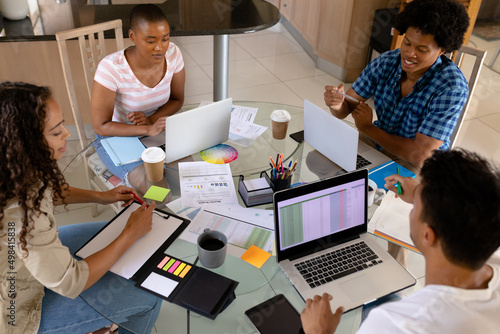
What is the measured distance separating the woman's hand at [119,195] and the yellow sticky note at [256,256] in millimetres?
503

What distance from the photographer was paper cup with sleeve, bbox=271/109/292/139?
2000mm

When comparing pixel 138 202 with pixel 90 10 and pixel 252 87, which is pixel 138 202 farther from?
pixel 252 87

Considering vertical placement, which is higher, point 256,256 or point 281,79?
point 256,256

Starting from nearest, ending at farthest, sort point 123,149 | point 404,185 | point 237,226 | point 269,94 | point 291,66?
point 237,226 → point 404,185 → point 123,149 → point 269,94 → point 291,66

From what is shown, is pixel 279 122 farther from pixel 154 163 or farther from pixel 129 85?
pixel 129 85

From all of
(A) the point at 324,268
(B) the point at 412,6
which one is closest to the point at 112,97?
(A) the point at 324,268

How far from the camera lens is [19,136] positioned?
1.21 m

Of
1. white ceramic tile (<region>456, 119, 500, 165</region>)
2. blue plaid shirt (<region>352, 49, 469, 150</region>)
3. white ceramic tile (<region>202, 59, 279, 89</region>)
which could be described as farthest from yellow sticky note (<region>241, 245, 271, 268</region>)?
white ceramic tile (<region>202, 59, 279, 89</region>)

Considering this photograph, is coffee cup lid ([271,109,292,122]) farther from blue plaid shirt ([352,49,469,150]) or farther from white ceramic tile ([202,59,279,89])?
white ceramic tile ([202,59,279,89])

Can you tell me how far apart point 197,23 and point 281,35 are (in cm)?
262

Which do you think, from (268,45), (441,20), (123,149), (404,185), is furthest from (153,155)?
(268,45)

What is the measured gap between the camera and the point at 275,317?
4.20 ft

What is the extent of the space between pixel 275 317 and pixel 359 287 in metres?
0.29

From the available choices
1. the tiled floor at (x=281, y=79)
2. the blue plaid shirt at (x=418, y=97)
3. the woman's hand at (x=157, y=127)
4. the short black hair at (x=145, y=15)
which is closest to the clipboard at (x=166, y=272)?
the woman's hand at (x=157, y=127)
